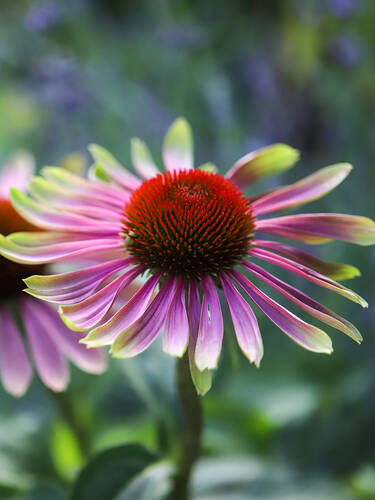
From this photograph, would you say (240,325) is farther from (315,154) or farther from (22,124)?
(22,124)

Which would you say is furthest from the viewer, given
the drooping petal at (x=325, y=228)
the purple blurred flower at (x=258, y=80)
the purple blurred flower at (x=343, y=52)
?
the purple blurred flower at (x=258, y=80)

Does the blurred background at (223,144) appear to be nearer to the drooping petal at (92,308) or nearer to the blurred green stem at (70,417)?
the blurred green stem at (70,417)

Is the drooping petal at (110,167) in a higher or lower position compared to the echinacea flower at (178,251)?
higher

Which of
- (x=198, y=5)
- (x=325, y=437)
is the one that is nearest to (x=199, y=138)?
(x=198, y=5)

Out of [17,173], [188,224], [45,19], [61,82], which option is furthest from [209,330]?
[45,19]

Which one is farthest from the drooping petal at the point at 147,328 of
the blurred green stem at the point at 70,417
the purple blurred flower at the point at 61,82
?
the purple blurred flower at the point at 61,82

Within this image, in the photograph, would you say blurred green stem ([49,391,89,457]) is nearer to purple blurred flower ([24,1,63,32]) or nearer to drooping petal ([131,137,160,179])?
drooping petal ([131,137,160,179])
